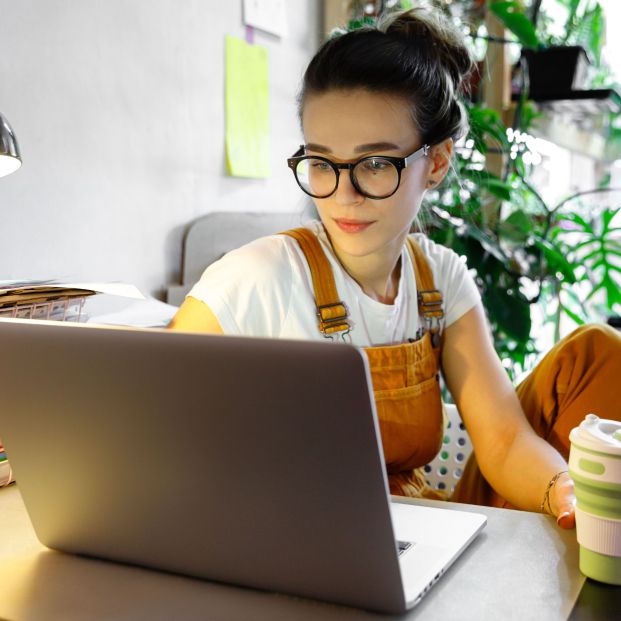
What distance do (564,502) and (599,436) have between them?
0.21m

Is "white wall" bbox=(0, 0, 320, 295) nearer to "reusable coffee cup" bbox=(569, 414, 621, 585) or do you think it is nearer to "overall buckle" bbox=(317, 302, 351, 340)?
"overall buckle" bbox=(317, 302, 351, 340)

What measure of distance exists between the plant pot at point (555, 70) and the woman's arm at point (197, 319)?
1.39m

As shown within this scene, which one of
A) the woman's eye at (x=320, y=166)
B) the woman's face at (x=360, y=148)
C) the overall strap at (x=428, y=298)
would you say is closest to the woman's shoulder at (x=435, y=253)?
the overall strap at (x=428, y=298)

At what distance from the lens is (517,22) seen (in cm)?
200

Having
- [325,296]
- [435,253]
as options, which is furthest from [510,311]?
[325,296]

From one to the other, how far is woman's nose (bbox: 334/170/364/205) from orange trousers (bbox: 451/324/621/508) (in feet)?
1.10

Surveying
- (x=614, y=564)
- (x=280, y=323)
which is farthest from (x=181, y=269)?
(x=614, y=564)

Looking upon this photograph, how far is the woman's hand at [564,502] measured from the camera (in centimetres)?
77

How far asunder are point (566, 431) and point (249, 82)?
3.55 feet

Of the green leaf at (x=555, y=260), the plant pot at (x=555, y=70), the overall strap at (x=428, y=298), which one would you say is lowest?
the green leaf at (x=555, y=260)

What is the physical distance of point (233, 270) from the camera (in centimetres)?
110

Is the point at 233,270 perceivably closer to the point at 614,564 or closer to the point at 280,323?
the point at 280,323

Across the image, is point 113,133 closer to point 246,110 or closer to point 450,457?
point 246,110

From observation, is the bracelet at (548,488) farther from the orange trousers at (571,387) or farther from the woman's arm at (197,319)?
the woman's arm at (197,319)
